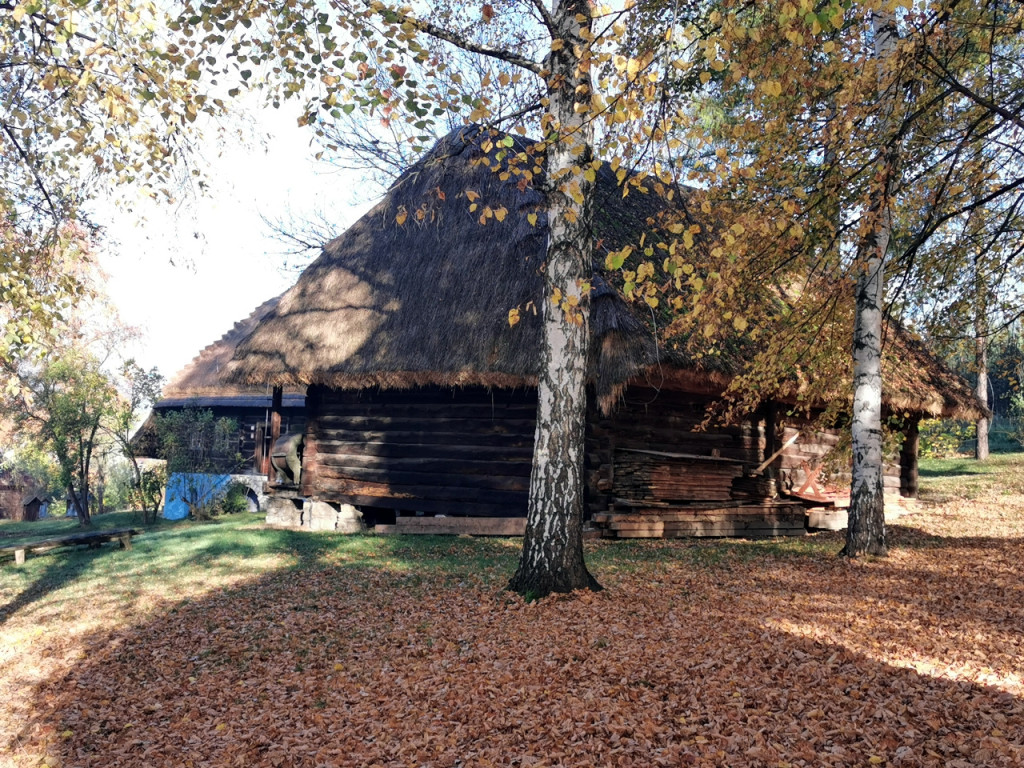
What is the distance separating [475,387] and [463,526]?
7.68ft

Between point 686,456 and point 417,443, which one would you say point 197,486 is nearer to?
point 417,443

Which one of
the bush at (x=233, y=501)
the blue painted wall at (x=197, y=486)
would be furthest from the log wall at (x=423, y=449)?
the bush at (x=233, y=501)

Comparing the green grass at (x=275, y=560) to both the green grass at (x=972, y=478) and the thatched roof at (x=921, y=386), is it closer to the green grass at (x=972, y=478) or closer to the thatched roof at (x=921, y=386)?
the thatched roof at (x=921, y=386)

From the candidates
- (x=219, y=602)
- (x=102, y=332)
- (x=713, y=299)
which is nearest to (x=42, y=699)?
(x=219, y=602)

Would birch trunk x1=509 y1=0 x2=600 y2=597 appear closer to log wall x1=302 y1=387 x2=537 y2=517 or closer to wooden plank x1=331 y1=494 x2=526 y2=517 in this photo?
log wall x1=302 y1=387 x2=537 y2=517

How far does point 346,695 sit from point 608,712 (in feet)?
6.60

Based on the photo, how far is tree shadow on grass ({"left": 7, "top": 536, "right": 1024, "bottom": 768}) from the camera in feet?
13.8


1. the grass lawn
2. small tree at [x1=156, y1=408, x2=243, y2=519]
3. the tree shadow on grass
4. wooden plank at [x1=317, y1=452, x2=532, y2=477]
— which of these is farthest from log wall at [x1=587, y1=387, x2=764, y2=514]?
small tree at [x1=156, y1=408, x2=243, y2=519]

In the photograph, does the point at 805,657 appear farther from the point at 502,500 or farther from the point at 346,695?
the point at 502,500

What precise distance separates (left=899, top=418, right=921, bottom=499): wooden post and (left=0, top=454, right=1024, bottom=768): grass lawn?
302 inches

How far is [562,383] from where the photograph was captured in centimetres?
700

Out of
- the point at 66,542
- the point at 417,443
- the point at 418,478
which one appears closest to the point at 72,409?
the point at 66,542

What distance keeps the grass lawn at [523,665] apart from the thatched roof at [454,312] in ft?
9.80

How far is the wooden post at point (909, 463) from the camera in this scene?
1697 centimetres
